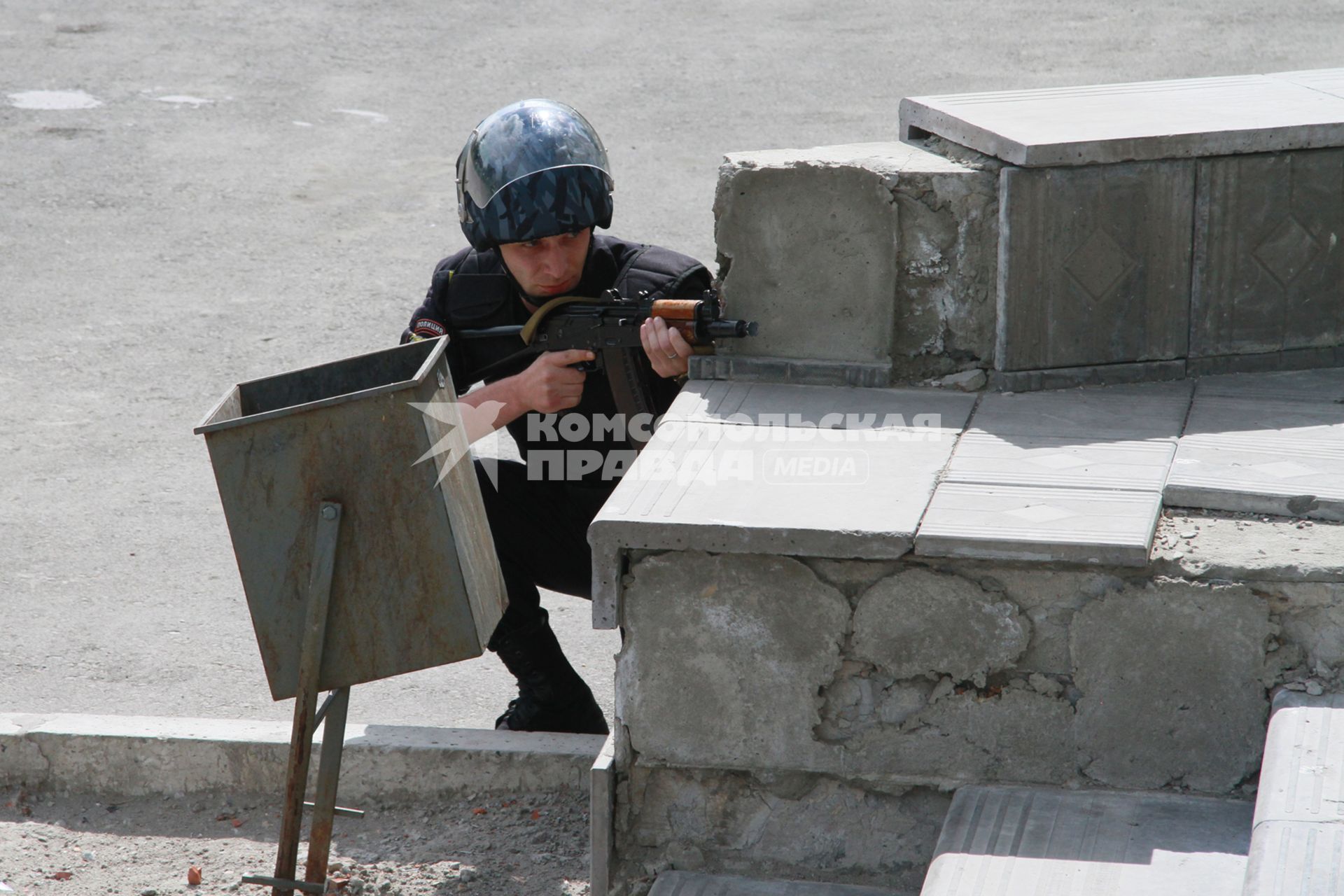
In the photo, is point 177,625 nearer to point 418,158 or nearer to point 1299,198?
point 1299,198

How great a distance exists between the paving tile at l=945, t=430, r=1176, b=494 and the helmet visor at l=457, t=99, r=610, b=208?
48.3 inches

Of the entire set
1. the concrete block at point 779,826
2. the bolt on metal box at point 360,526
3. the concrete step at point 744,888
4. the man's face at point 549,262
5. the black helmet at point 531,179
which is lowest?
the concrete step at point 744,888

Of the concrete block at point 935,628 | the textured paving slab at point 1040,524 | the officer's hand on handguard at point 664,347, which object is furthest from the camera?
the officer's hand on handguard at point 664,347

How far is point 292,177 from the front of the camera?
8477mm

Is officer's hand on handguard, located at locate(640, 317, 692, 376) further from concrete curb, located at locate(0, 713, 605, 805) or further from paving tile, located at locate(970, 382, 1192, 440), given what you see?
concrete curb, located at locate(0, 713, 605, 805)

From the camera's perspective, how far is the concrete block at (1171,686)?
96.0 inches

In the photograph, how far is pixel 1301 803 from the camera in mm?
2094

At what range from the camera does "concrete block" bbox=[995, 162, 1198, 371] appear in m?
3.04

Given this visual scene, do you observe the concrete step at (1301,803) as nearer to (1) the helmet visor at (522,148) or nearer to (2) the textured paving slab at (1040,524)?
(2) the textured paving slab at (1040,524)

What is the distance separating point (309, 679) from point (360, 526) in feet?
0.97

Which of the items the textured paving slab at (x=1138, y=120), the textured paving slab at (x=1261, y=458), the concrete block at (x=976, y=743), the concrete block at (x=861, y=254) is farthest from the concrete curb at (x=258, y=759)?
the textured paving slab at (x=1138, y=120)

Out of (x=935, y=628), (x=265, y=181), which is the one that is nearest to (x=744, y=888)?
(x=935, y=628)

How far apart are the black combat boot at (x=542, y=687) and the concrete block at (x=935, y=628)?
3.90ft

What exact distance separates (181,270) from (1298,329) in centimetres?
565
